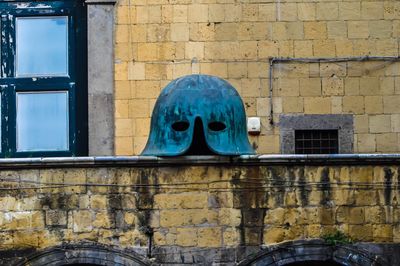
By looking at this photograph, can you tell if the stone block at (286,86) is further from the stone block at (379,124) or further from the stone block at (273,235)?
the stone block at (273,235)

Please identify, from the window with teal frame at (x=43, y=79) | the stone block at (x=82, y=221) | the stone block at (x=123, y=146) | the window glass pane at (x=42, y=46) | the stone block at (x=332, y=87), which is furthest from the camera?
the window glass pane at (x=42, y=46)

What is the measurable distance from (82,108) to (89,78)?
56 cm

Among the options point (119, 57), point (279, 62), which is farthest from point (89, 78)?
point (279, 62)

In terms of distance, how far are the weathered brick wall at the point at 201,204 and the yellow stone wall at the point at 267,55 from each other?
288 centimetres

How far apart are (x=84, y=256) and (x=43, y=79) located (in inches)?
178

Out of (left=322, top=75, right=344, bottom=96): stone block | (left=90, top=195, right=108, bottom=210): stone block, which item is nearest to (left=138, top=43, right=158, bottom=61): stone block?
(left=322, top=75, right=344, bottom=96): stone block

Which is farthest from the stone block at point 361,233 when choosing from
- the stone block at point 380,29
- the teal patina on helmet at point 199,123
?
the stone block at point 380,29

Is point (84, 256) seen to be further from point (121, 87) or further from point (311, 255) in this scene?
point (121, 87)

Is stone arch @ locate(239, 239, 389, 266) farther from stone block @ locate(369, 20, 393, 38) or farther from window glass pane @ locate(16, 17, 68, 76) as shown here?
window glass pane @ locate(16, 17, 68, 76)

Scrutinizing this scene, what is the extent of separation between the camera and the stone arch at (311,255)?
15742mm

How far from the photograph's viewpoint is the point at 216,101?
1620cm

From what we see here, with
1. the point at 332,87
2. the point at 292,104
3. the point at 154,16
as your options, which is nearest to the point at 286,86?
the point at 292,104

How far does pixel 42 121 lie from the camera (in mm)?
19422

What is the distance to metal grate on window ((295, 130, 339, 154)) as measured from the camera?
18.9 meters
